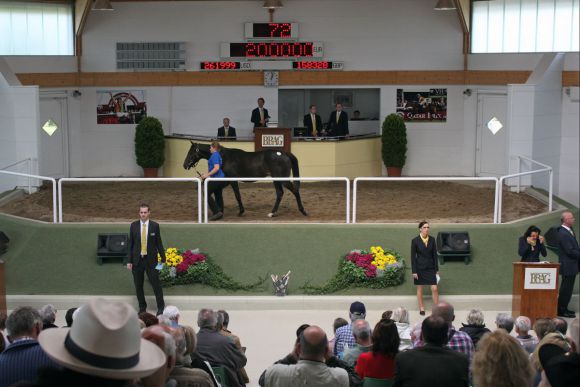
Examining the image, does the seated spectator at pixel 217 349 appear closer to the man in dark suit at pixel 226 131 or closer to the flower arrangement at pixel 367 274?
the flower arrangement at pixel 367 274

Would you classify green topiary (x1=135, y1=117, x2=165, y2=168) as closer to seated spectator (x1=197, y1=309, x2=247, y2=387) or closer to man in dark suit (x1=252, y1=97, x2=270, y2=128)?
man in dark suit (x1=252, y1=97, x2=270, y2=128)

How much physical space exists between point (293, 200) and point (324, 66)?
17.7 feet

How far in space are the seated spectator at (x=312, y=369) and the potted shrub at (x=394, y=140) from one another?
53.7 feet

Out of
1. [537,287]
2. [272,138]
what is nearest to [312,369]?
[537,287]

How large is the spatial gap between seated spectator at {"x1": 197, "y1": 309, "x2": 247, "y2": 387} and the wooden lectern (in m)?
11.6

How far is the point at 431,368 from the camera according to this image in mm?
6012

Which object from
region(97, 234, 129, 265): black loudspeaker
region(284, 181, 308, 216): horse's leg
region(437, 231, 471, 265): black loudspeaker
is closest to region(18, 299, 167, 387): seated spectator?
region(97, 234, 129, 265): black loudspeaker

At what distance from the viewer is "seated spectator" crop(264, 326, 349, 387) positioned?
6.10 meters

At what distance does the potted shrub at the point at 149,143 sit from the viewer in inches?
869

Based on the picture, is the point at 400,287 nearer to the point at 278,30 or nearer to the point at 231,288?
the point at 231,288

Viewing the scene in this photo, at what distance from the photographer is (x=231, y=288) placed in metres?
14.0

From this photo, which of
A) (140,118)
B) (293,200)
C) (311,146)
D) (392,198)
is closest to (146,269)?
(293,200)

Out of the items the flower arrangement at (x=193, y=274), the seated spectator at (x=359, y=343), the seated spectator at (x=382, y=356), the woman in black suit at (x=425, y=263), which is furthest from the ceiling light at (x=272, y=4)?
the seated spectator at (x=382, y=356)

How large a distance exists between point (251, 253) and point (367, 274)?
6.16 ft
